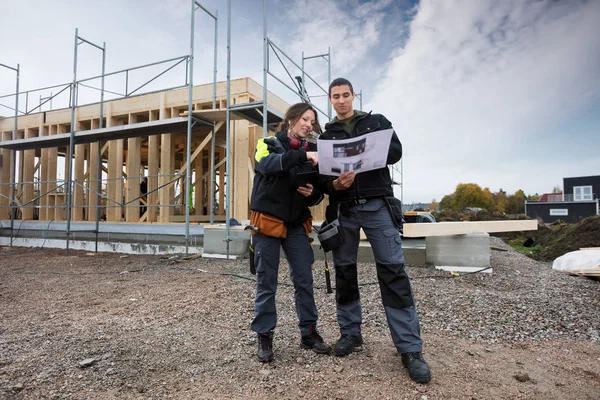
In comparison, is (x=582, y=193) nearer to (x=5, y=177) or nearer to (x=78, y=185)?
(x=78, y=185)

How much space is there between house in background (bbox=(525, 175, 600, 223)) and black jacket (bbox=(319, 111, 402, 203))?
3439cm

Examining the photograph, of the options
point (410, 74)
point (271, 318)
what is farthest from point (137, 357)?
point (410, 74)

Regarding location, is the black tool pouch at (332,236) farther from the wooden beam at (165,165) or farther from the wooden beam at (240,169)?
the wooden beam at (165,165)

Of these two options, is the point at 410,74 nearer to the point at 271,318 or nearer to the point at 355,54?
the point at 355,54

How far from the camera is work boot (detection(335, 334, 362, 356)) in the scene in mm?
2092

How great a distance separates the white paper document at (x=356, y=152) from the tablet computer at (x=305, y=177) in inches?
7.5

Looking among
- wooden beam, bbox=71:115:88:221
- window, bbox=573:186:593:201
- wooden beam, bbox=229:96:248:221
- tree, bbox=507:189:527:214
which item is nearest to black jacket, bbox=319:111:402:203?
wooden beam, bbox=229:96:248:221

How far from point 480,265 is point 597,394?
11.1ft

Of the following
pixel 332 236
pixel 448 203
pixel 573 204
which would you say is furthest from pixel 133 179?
pixel 448 203

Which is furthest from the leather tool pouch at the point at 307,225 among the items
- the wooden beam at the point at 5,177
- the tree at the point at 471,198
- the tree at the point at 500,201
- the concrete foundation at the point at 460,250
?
the tree at the point at 500,201

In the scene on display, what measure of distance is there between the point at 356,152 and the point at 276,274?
920 mm

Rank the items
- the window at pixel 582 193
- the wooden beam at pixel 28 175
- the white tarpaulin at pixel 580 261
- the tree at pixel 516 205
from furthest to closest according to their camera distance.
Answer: the tree at pixel 516 205
the window at pixel 582 193
the wooden beam at pixel 28 175
the white tarpaulin at pixel 580 261

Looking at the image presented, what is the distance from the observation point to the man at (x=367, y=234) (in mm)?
1935

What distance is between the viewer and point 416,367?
1811 mm
